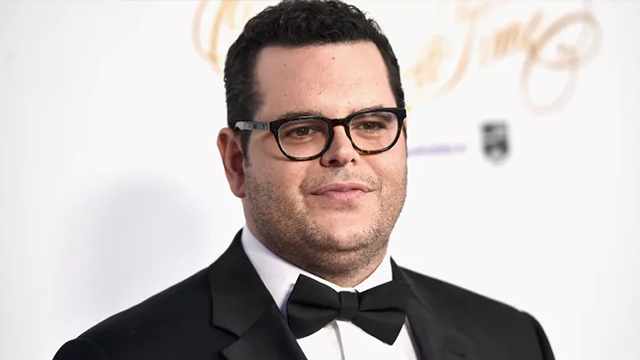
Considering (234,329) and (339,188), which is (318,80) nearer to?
(339,188)

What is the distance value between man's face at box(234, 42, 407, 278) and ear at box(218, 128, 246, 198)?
59 millimetres

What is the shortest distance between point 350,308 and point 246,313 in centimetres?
19

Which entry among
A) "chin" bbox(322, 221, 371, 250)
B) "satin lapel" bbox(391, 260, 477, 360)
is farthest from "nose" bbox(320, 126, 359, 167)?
"satin lapel" bbox(391, 260, 477, 360)

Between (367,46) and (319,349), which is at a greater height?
(367,46)

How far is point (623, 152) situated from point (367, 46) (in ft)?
3.79

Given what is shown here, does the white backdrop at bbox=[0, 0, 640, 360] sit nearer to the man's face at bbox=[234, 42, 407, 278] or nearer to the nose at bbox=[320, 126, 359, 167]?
the man's face at bbox=[234, 42, 407, 278]

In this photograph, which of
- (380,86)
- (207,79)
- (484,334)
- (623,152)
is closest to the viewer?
(380,86)

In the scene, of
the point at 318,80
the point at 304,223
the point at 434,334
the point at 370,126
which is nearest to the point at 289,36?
the point at 318,80

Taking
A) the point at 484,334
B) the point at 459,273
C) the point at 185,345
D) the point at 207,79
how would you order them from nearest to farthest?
the point at 185,345 < the point at 484,334 < the point at 207,79 < the point at 459,273

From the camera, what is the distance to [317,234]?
4.63ft

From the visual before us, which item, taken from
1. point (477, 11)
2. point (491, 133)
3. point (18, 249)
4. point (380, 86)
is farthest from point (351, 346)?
point (477, 11)

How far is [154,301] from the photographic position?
4.83 feet

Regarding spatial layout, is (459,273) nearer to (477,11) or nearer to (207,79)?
(477,11)

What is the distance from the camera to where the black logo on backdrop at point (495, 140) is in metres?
2.18
